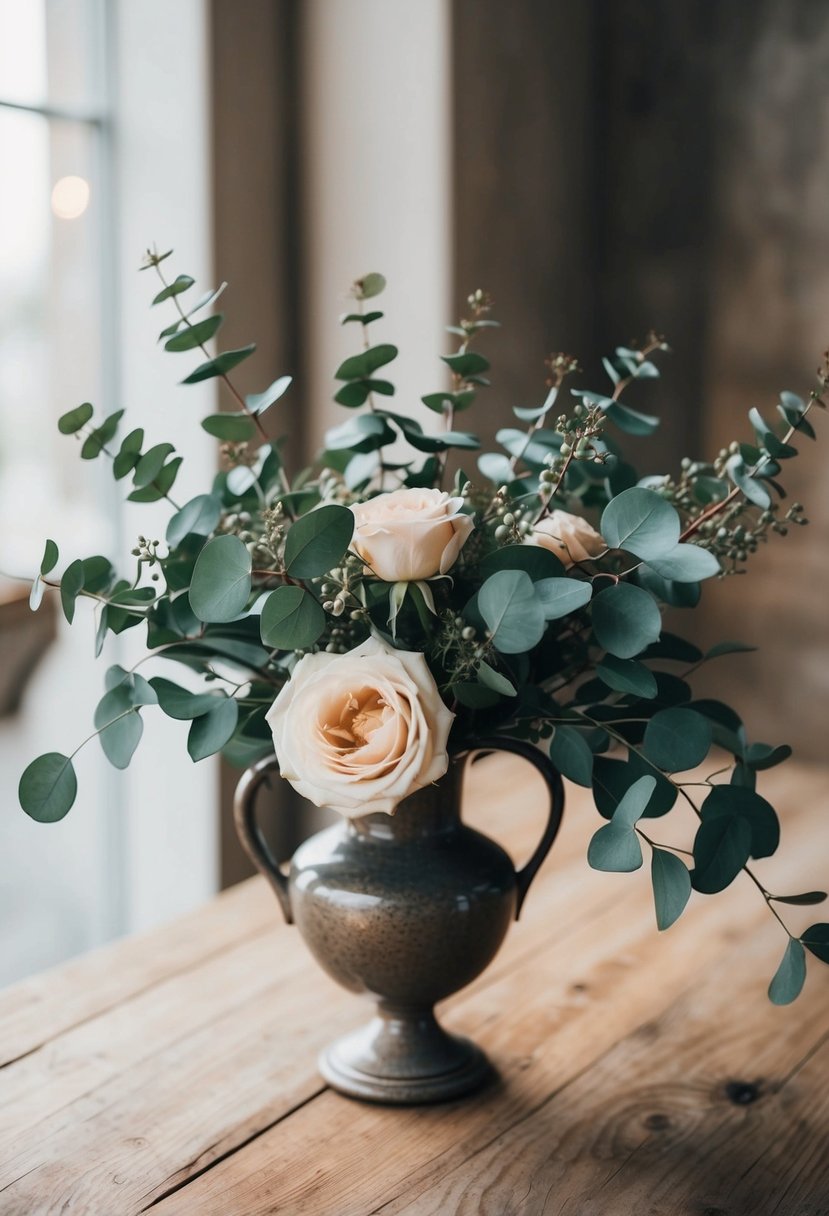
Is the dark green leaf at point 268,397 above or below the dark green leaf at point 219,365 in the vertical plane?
below

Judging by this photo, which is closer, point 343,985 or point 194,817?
point 343,985

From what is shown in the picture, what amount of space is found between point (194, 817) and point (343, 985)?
94 centimetres

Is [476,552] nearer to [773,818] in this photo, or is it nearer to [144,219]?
[773,818]

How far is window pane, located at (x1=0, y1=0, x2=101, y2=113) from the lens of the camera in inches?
64.3

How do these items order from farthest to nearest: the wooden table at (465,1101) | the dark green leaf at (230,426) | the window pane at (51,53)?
the window pane at (51,53) → the dark green leaf at (230,426) → the wooden table at (465,1101)

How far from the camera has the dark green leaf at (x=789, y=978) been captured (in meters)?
0.74

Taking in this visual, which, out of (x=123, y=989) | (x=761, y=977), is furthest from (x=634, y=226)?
(x=123, y=989)

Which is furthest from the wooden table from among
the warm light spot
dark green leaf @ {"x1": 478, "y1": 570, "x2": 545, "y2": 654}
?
the warm light spot

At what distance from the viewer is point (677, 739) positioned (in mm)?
770

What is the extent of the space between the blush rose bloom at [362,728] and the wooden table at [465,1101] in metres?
0.30

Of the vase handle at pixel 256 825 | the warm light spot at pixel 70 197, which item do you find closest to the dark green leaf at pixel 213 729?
the vase handle at pixel 256 825

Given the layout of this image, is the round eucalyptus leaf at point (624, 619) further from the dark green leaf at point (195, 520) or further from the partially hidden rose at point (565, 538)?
the dark green leaf at point (195, 520)

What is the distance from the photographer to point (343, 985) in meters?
0.90

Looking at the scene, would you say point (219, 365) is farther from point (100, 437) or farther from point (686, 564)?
point (686, 564)
